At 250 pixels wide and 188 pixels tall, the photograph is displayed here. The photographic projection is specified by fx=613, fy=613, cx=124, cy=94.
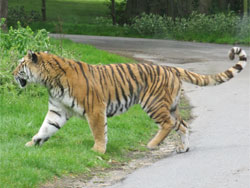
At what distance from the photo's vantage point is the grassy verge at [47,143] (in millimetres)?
7011

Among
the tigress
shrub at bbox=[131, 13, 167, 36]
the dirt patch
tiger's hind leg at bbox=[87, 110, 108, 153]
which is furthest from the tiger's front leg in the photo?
shrub at bbox=[131, 13, 167, 36]

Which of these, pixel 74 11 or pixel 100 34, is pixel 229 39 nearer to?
pixel 100 34

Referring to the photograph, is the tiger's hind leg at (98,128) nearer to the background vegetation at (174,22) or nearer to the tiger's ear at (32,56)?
the tiger's ear at (32,56)

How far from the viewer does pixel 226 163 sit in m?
7.67

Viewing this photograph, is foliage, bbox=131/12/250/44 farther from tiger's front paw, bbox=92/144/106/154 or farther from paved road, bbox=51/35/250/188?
tiger's front paw, bbox=92/144/106/154

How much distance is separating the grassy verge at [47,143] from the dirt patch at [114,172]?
0.34 feet

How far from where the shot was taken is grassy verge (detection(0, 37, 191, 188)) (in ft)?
23.0

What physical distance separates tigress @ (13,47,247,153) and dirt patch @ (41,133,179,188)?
222 mm

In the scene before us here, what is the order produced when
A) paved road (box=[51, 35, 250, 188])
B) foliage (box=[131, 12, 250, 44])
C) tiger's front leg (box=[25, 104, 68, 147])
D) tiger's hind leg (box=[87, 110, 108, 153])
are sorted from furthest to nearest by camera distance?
→ 1. foliage (box=[131, 12, 250, 44])
2. tiger's front leg (box=[25, 104, 68, 147])
3. tiger's hind leg (box=[87, 110, 108, 153])
4. paved road (box=[51, 35, 250, 188])

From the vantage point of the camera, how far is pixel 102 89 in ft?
27.6

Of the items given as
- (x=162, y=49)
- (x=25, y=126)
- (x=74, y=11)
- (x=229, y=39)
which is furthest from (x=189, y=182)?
(x=74, y=11)

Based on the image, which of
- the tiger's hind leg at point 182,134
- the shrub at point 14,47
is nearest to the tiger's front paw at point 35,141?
the tiger's hind leg at point 182,134

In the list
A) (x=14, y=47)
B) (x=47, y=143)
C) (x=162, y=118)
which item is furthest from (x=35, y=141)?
(x=14, y=47)

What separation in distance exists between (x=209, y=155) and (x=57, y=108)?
215cm
